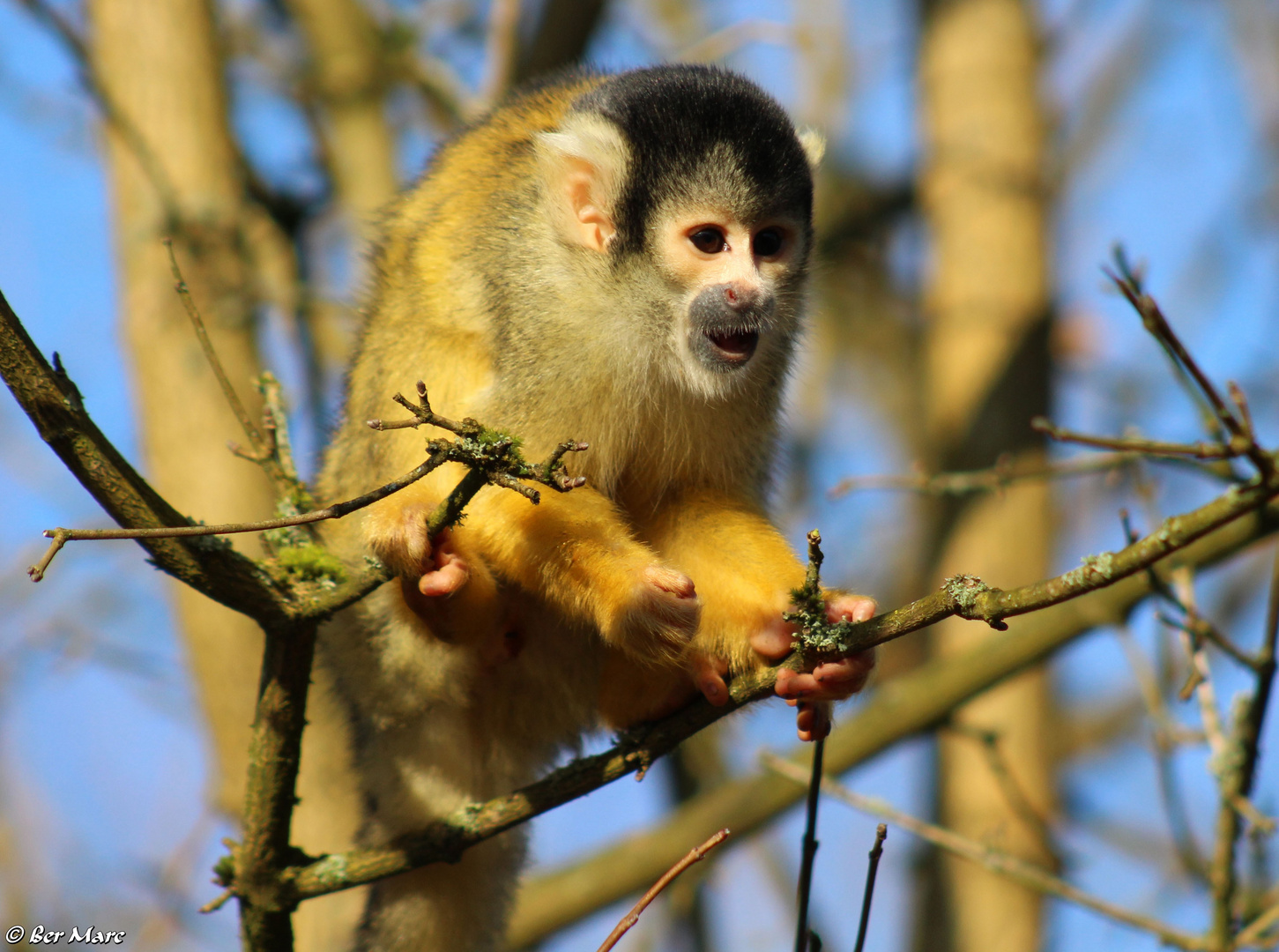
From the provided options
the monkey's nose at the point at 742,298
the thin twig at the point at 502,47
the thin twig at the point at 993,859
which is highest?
the thin twig at the point at 502,47

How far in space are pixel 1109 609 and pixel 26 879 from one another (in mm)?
6056

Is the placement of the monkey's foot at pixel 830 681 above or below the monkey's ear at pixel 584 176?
below

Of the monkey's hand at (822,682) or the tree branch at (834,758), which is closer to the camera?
the monkey's hand at (822,682)

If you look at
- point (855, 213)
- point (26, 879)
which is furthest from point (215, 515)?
point (855, 213)

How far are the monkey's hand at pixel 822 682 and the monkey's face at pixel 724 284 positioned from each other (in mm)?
765

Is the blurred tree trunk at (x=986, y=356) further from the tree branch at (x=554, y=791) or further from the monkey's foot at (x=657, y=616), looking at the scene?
the tree branch at (x=554, y=791)

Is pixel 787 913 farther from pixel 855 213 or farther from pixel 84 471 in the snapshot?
pixel 84 471

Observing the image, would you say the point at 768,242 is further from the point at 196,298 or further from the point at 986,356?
the point at 986,356

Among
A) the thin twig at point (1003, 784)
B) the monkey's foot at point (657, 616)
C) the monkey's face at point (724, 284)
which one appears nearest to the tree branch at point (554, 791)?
the monkey's foot at point (657, 616)

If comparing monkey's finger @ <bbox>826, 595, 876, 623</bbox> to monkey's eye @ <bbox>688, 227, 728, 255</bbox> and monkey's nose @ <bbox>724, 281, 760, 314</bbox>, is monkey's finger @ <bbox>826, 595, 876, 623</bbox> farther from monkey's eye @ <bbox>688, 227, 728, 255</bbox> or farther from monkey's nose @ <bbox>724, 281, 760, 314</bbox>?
monkey's eye @ <bbox>688, 227, 728, 255</bbox>

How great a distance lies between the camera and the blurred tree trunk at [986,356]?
236 inches

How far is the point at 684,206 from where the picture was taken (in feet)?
11.0

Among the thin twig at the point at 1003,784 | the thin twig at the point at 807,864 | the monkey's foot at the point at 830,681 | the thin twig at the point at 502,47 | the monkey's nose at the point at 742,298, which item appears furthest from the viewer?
the thin twig at the point at 502,47

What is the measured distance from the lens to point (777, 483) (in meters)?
4.01
